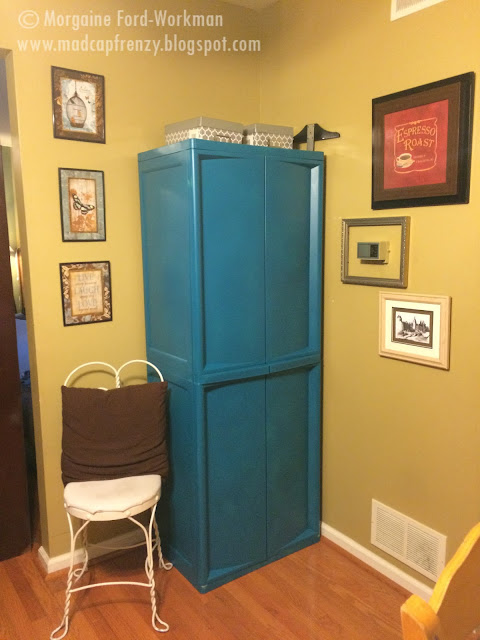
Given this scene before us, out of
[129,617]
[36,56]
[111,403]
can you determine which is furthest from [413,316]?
Result: [36,56]

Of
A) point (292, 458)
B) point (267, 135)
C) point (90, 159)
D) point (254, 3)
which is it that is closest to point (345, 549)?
point (292, 458)

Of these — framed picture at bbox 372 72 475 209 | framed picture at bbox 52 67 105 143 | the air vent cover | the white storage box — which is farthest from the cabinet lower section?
the air vent cover

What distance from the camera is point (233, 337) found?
2289 mm

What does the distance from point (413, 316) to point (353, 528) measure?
1137 mm

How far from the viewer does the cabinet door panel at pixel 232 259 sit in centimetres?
218

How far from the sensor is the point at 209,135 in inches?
87.4

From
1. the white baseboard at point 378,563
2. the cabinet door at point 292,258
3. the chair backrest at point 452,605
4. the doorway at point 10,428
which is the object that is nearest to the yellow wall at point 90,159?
the doorway at point 10,428

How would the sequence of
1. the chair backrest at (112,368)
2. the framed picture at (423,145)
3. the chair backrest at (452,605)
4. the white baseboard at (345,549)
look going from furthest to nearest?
the chair backrest at (112,368)
the white baseboard at (345,549)
the framed picture at (423,145)
the chair backrest at (452,605)

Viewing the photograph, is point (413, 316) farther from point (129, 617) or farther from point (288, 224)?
point (129, 617)

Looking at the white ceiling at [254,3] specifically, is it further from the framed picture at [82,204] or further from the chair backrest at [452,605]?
the chair backrest at [452,605]

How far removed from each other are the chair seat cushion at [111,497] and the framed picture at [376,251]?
1.29 meters

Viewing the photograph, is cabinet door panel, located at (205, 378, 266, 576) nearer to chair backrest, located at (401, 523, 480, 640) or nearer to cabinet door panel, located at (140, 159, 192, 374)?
cabinet door panel, located at (140, 159, 192, 374)

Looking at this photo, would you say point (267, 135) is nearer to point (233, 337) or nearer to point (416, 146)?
point (416, 146)

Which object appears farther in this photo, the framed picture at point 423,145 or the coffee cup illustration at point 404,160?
the coffee cup illustration at point 404,160
